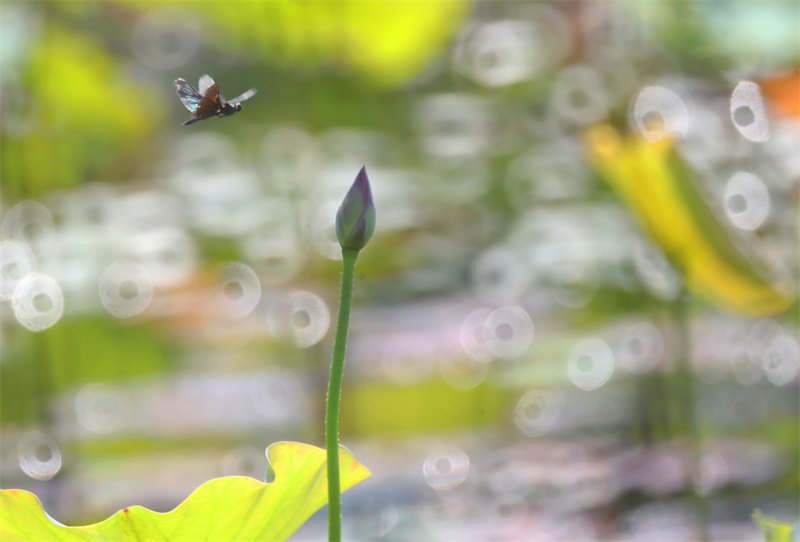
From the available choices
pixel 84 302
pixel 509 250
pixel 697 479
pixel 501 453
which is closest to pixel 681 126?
pixel 509 250

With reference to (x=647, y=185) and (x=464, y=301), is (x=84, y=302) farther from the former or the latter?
(x=647, y=185)

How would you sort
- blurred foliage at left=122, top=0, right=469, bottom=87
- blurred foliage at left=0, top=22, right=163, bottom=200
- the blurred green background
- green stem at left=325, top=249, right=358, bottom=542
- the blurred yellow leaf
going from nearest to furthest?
1. green stem at left=325, top=249, right=358, bottom=542
2. the blurred yellow leaf
3. the blurred green background
4. blurred foliage at left=0, top=22, right=163, bottom=200
5. blurred foliage at left=122, top=0, right=469, bottom=87

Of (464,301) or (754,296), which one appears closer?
(754,296)

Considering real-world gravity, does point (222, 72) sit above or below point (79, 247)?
above

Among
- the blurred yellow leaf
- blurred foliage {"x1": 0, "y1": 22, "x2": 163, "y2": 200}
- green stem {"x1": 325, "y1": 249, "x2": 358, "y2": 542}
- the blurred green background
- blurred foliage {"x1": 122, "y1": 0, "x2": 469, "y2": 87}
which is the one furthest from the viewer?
blurred foliage {"x1": 122, "y1": 0, "x2": 469, "y2": 87}

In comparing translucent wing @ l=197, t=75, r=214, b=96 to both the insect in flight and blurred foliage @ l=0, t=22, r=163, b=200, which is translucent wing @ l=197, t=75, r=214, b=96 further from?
blurred foliage @ l=0, t=22, r=163, b=200

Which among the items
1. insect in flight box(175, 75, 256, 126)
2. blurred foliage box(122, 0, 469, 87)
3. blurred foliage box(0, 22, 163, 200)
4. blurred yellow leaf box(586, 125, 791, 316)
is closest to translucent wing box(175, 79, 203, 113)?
insect in flight box(175, 75, 256, 126)
